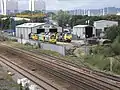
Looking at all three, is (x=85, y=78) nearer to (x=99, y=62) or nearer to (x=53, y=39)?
(x=99, y=62)

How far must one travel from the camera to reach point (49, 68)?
23.5 m

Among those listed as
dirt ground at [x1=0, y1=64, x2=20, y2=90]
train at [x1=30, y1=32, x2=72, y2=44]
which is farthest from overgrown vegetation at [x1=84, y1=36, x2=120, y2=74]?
train at [x1=30, y1=32, x2=72, y2=44]

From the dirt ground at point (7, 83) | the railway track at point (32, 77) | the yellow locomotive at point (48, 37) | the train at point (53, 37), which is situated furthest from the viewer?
the train at point (53, 37)

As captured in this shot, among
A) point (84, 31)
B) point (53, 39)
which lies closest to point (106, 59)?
point (53, 39)

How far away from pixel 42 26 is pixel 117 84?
40.9m

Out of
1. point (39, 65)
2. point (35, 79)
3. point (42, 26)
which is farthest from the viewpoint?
point (42, 26)

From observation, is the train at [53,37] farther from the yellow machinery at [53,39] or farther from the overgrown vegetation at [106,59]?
the overgrown vegetation at [106,59]

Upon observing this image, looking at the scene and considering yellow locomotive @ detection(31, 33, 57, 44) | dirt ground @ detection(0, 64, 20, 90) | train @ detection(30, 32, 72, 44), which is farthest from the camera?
train @ detection(30, 32, 72, 44)

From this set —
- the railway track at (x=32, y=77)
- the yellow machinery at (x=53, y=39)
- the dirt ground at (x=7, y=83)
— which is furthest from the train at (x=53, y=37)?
the dirt ground at (x=7, y=83)

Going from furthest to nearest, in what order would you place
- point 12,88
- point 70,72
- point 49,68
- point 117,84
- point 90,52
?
point 90,52 → point 49,68 → point 70,72 → point 117,84 → point 12,88

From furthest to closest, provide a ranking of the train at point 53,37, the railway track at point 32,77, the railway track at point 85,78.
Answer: the train at point 53,37
the railway track at point 32,77
the railway track at point 85,78

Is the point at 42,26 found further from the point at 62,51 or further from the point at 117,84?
the point at 117,84

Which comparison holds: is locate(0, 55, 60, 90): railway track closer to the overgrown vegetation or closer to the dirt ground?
the dirt ground

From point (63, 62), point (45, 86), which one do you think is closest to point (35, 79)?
point (45, 86)
